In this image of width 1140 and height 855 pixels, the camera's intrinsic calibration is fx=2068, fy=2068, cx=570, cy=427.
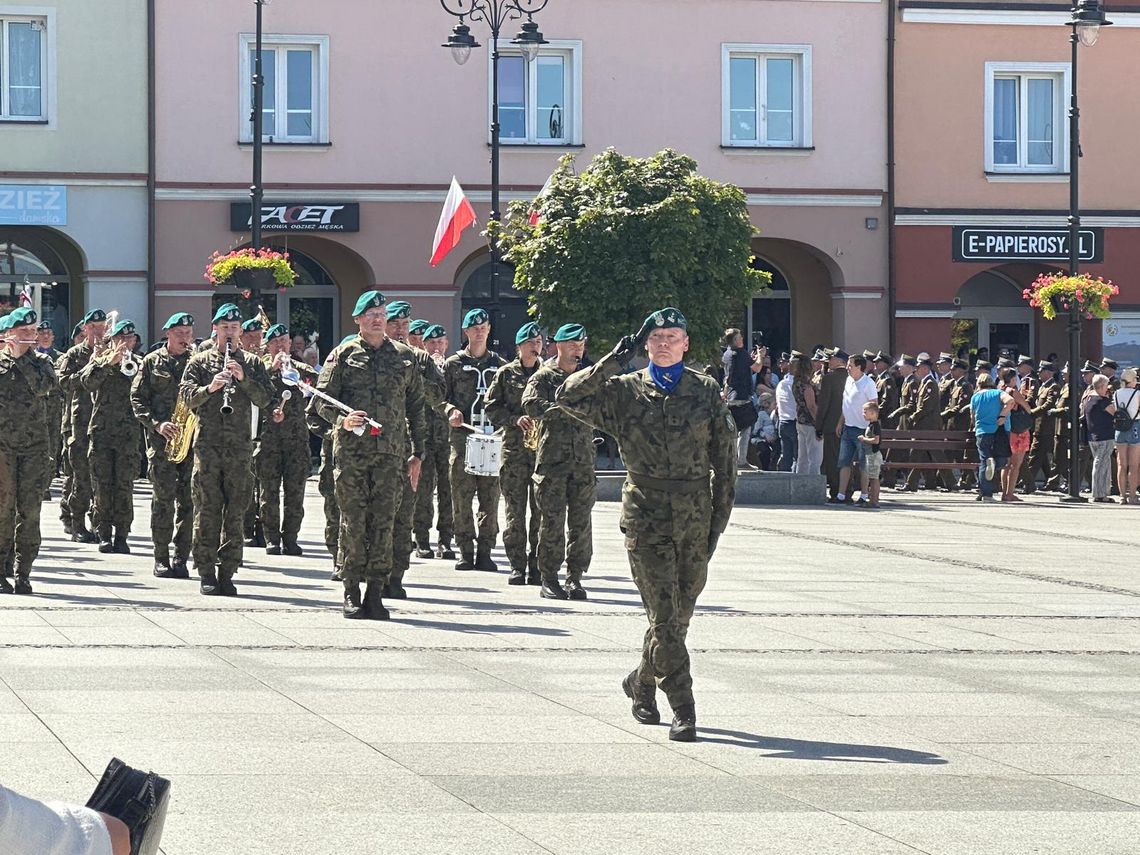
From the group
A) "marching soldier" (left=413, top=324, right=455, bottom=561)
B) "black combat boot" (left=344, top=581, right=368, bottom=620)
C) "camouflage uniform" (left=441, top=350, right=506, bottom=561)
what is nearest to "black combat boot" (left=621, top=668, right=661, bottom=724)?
"black combat boot" (left=344, top=581, right=368, bottom=620)

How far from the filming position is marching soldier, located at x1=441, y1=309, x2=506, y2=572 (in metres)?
16.7

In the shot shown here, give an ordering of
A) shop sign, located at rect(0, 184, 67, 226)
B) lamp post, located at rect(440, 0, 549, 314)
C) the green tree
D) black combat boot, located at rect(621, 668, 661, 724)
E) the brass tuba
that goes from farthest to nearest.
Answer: shop sign, located at rect(0, 184, 67, 226) → lamp post, located at rect(440, 0, 549, 314) → the green tree → the brass tuba → black combat boot, located at rect(621, 668, 661, 724)

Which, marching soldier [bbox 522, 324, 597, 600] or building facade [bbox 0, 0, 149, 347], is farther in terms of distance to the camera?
building facade [bbox 0, 0, 149, 347]

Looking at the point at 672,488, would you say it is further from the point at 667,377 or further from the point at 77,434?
the point at 77,434

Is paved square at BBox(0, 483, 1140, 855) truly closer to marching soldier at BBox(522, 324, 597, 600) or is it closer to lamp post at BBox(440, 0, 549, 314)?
marching soldier at BBox(522, 324, 597, 600)

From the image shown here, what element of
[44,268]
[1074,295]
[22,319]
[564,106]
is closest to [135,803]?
[22,319]

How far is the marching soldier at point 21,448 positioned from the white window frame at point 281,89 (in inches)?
786

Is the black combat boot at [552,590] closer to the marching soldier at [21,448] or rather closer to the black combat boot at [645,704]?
the marching soldier at [21,448]

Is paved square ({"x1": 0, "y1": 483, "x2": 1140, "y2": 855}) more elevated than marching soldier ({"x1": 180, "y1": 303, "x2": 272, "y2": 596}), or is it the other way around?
marching soldier ({"x1": 180, "y1": 303, "x2": 272, "y2": 596})

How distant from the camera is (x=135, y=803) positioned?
396cm

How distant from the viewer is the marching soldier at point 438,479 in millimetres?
17438

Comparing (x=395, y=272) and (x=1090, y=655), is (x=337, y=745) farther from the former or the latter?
(x=395, y=272)

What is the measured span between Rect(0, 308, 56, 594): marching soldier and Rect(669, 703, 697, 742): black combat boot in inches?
273

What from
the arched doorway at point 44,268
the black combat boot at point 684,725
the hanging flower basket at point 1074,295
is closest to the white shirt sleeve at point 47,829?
the black combat boot at point 684,725
